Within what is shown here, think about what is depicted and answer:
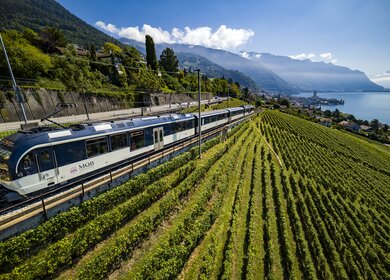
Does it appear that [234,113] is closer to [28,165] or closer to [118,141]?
[118,141]

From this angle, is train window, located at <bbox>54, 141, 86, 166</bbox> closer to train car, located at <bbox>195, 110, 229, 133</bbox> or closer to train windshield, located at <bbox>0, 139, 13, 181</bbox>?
train windshield, located at <bbox>0, 139, 13, 181</bbox>

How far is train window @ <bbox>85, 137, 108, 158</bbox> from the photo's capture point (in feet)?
42.3

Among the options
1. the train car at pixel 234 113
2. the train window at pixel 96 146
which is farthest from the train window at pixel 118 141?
the train car at pixel 234 113

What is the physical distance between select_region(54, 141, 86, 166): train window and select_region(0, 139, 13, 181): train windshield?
2122 mm

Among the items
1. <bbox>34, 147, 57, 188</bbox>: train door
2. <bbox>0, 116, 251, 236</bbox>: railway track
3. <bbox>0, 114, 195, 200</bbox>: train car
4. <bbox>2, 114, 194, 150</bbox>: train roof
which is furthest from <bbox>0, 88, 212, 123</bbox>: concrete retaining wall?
<bbox>34, 147, 57, 188</bbox>: train door

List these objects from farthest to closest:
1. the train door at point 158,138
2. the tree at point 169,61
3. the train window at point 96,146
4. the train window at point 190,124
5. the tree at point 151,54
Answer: the tree at point 169,61 → the tree at point 151,54 → the train window at point 190,124 → the train door at point 158,138 → the train window at point 96,146

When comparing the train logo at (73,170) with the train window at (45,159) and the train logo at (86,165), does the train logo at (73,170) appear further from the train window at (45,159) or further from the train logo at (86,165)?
the train window at (45,159)

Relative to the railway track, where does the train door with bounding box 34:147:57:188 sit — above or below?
above

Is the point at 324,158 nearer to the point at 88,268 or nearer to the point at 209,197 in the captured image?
the point at 209,197

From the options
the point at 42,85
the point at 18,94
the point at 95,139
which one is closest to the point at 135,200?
the point at 95,139

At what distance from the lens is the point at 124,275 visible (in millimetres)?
9062

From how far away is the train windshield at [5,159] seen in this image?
32.1 feet

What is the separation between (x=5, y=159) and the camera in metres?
10.1

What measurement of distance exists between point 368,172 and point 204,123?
31.9m
